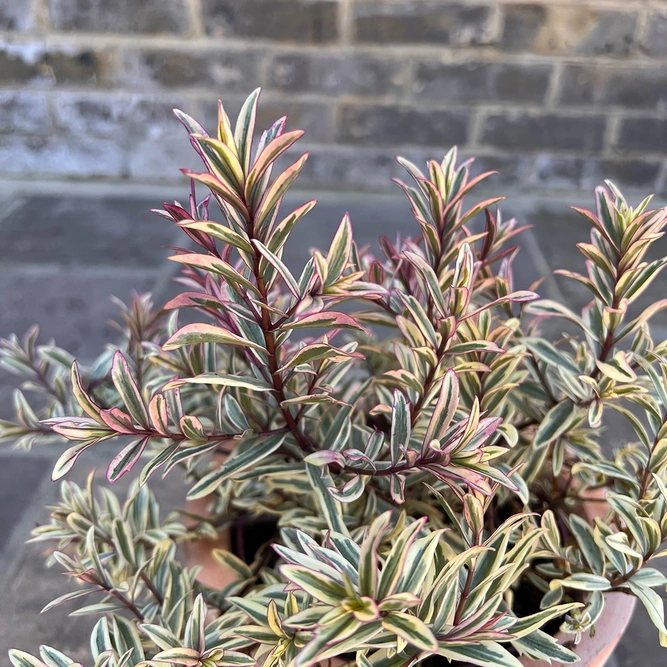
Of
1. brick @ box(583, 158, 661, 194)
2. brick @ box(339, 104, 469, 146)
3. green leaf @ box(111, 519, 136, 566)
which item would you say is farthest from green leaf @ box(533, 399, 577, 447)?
brick @ box(583, 158, 661, 194)

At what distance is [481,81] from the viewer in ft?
5.65

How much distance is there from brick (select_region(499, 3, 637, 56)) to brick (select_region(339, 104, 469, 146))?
0.25m

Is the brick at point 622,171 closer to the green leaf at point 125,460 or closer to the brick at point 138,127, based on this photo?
the brick at point 138,127

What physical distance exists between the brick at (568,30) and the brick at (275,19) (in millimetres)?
500

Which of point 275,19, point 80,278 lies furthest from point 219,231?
point 275,19

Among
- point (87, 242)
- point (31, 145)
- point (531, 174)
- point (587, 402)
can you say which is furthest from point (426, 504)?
point (31, 145)

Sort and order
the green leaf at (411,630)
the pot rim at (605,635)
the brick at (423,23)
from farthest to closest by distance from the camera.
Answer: the brick at (423,23) < the pot rim at (605,635) < the green leaf at (411,630)

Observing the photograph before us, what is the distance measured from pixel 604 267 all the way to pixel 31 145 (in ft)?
6.10

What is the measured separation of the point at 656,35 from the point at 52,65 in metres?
1.74

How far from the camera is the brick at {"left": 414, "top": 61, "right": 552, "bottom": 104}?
1703mm

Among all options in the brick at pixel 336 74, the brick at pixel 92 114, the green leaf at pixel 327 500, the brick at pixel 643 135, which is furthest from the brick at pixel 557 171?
the green leaf at pixel 327 500

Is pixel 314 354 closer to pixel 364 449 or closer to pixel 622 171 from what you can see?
pixel 364 449

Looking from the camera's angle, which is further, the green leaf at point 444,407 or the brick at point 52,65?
the brick at point 52,65

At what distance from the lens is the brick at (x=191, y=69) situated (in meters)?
1.70
